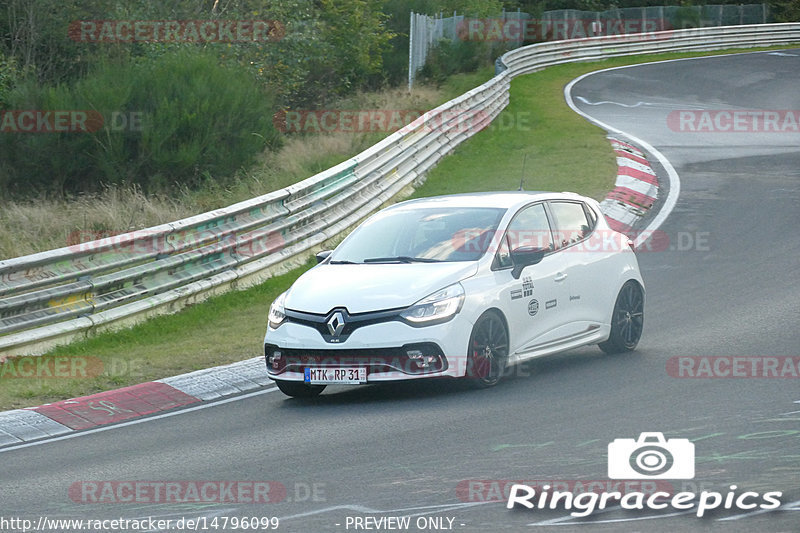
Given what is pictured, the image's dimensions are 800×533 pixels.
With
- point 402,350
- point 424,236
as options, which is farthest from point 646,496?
point 424,236

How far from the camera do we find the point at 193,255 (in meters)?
14.6

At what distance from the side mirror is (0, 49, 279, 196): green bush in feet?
34.3

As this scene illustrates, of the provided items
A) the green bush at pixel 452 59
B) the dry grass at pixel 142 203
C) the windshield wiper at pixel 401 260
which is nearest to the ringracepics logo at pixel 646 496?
the windshield wiper at pixel 401 260

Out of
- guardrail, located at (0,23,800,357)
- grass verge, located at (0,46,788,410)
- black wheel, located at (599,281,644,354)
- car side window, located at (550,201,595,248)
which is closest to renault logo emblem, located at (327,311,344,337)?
grass verge, located at (0,46,788,410)

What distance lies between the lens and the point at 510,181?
21.6 m

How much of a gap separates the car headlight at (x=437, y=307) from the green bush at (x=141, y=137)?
10.8m

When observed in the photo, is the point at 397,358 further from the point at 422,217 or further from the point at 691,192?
the point at 691,192

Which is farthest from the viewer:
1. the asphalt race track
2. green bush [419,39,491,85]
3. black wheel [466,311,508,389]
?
green bush [419,39,491,85]

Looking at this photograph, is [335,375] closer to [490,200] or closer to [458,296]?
[458,296]

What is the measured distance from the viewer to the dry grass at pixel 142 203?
657 inches

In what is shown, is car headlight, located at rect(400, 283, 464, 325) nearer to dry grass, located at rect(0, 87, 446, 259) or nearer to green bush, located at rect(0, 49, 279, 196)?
dry grass, located at rect(0, 87, 446, 259)

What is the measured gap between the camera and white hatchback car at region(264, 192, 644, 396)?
9781mm

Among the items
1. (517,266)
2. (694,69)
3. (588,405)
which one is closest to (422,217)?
(517,266)

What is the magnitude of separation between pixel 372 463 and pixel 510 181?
1422 cm
